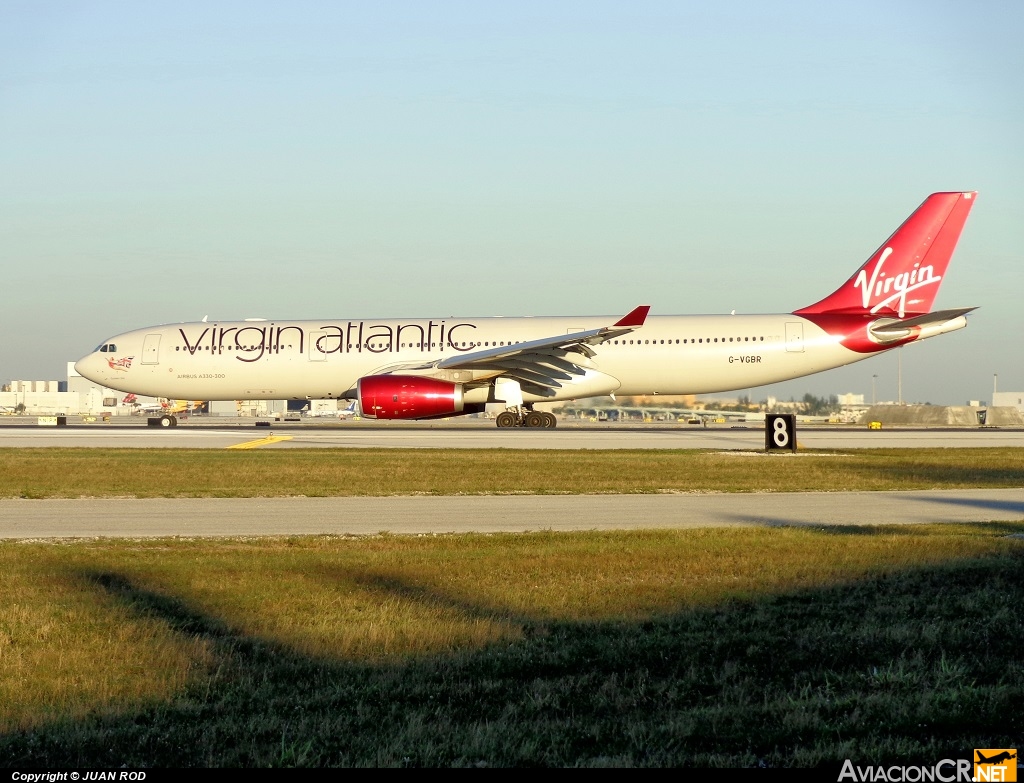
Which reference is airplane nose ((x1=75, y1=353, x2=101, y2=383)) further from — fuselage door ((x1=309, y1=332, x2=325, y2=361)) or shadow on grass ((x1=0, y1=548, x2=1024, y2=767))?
shadow on grass ((x1=0, y1=548, x2=1024, y2=767))

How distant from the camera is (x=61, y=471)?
888 inches

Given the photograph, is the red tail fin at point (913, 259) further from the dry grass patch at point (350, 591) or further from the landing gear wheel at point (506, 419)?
the dry grass patch at point (350, 591)

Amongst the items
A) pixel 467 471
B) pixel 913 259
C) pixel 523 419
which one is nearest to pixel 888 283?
pixel 913 259

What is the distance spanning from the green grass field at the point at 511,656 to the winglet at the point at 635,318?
2111 cm

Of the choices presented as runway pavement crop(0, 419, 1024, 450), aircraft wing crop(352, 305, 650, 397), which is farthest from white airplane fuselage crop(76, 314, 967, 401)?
runway pavement crop(0, 419, 1024, 450)

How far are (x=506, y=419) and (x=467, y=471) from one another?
48.0 ft

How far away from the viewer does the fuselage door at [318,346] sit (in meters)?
38.3

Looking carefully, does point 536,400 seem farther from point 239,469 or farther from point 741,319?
point 239,469

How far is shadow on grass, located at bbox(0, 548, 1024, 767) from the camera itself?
16.9ft

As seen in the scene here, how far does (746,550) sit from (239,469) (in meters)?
13.9

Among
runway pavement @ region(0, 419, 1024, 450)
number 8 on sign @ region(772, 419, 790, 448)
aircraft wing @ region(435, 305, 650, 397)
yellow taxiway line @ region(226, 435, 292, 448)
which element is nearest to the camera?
number 8 on sign @ region(772, 419, 790, 448)

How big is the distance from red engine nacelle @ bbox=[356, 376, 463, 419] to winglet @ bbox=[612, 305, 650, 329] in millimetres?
5685

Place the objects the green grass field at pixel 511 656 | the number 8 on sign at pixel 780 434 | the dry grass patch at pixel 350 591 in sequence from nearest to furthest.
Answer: the green grass field at pixel 511 656 → the dry grass patch at pixel 350 591 → the number 8 on sign at pixel 780 434

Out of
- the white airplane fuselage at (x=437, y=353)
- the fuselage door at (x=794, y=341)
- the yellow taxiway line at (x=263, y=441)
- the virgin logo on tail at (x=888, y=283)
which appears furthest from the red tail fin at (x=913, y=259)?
the yellow taxiway line at (x=263, y=441)
